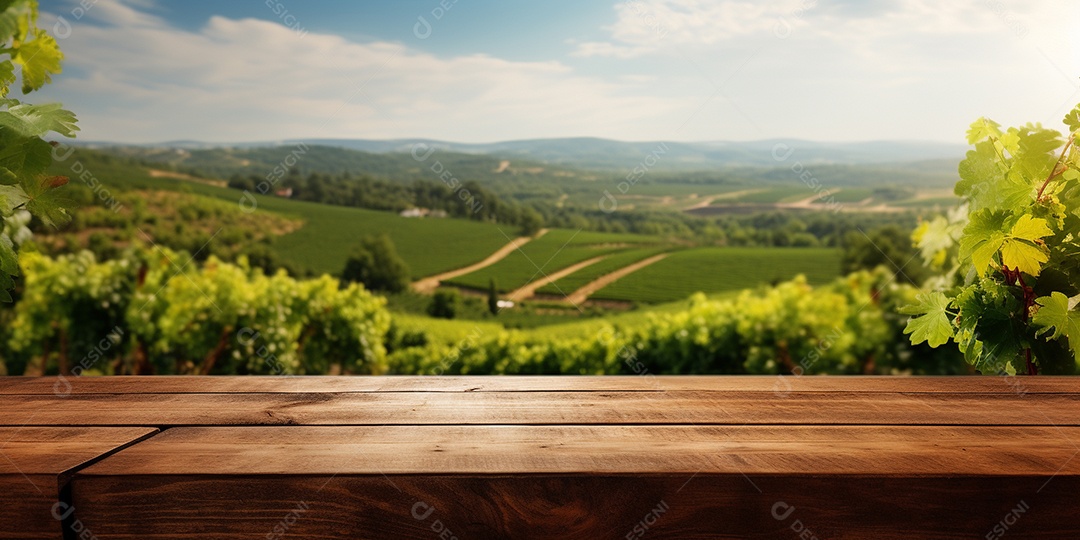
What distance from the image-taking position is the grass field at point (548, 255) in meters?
5.99

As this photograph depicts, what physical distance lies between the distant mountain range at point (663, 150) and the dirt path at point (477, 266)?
830mm

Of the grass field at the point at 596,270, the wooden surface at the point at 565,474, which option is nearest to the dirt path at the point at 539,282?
the grass field at the point at 596,270

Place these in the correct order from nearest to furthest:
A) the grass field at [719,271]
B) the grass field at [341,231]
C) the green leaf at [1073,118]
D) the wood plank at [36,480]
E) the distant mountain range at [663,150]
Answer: the wood plank at [36,480] → the green leaf at [1073,118] → the grass field at [719,271] → the grass field at [341,231] → the distant mountain range at [663,150]

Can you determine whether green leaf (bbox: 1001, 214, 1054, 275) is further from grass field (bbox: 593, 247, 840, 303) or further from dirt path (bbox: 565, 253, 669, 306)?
grass field (bbox: 593, 247, 840, 303)

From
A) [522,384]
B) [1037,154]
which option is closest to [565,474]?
[522,384]

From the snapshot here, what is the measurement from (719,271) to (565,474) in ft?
18.6

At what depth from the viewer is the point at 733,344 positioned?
13.1 feet

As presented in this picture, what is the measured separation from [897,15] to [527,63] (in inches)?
125

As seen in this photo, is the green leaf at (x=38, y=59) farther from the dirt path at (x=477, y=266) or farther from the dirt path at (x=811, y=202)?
the dirt path at (x=811, y=202)

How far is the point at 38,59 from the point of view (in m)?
1.52

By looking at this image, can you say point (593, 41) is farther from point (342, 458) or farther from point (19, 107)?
point (342, 458)

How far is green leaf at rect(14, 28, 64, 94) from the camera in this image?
148 centimetres

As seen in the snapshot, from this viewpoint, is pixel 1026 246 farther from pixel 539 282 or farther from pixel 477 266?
pixel 477 266

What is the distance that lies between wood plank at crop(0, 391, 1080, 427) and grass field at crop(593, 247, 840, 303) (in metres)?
4.96
